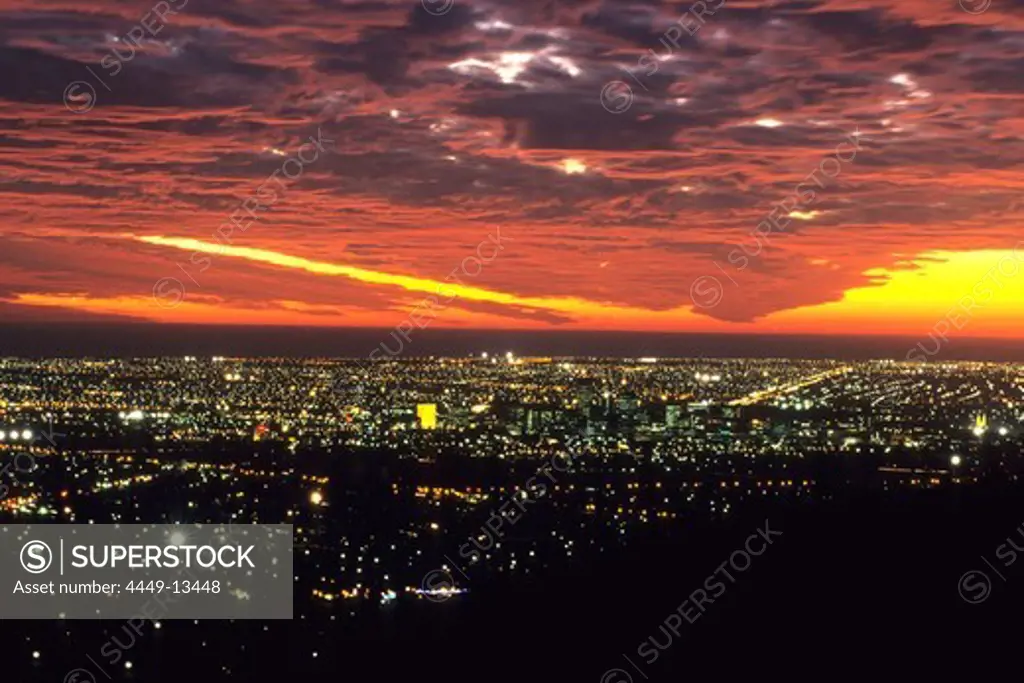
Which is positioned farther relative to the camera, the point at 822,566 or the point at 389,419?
the point at 389,419

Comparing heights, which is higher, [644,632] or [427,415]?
[427,415]

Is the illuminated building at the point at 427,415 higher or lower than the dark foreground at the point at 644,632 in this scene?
higher

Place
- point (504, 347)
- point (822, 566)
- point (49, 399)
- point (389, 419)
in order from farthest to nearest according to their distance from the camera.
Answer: point (504, 347) < point (49, 399) < point (389, 419) < point (822, 566)

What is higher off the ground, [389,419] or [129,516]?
[389,419]

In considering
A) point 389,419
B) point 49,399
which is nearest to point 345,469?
point 389,419

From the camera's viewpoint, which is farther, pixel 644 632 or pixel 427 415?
pixel 427 415

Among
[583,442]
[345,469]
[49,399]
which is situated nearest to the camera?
[345,469]

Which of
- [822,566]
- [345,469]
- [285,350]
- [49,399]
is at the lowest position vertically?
[822,566]

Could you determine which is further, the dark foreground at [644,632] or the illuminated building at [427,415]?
the illuminated building at [427,415]

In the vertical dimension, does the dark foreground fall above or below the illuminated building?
below

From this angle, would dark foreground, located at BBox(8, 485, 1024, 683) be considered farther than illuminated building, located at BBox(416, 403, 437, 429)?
No

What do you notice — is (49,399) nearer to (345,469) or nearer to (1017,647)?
(345,469)
